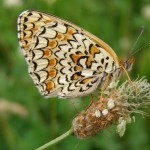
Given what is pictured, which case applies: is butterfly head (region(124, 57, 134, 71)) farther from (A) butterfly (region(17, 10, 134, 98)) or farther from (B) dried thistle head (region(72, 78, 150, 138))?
(B) dried thistle head (region(72, 78, 150, 138))

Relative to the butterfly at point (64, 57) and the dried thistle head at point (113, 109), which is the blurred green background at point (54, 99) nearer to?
the butterfly at point (64, 57)

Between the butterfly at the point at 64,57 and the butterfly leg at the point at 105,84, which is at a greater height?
the butterfly at the point at 64,57

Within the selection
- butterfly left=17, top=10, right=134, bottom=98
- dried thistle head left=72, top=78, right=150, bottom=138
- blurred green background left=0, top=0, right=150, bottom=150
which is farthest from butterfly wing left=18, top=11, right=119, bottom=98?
blurred green background left=0, top=0, right=150, bottom=150

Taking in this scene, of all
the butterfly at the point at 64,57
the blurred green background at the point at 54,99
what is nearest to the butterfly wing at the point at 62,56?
the butterfly at the point at 64,57

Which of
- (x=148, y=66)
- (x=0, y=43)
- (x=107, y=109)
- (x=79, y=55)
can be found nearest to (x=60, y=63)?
(x=79, y=55)

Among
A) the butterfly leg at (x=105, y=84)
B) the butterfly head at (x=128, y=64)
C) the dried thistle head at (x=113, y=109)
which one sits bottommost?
the dried thistle head at (x=113, y=109)

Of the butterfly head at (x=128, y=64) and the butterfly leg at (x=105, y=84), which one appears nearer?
the butterfly leg at (x=105, y=84)
